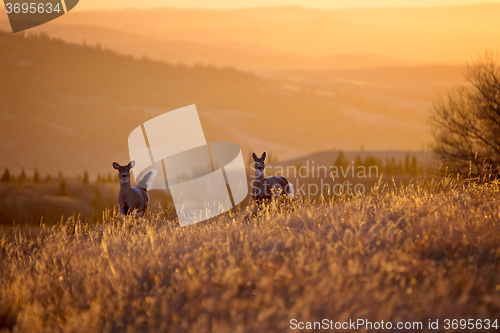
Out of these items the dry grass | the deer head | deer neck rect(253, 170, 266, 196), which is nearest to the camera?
the dry grass

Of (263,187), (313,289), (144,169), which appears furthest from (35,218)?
(313,289)

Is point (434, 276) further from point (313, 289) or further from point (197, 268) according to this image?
point (197, 268)

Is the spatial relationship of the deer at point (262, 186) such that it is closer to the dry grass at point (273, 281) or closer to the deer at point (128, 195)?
the deer at point (128, 195)

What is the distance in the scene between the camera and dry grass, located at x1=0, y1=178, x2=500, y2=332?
16.8 feet

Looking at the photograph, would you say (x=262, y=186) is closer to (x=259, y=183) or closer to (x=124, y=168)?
(x=259, y=183)

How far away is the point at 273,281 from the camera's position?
18.5 ft

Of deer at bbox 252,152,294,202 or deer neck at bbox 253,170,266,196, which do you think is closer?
deer at bbox 252,152,294,202

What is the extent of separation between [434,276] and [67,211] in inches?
1626

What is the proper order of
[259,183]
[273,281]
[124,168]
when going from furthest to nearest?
[259,183], [124,168], [273,281]

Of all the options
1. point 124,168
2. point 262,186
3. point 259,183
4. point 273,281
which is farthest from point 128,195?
point 273,281

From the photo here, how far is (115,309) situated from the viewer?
19.1 ft

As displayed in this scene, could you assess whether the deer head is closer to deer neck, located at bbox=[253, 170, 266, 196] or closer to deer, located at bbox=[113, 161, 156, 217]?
deer, located at bbox=[113, 161, 156, 217]

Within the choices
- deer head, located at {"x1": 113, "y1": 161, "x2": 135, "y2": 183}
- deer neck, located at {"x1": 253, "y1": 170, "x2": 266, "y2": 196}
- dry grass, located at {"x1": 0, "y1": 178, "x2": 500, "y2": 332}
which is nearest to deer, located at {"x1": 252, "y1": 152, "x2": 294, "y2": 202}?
deer neck, located at {"x1": 253, "y1": 170, "x2": 266, "y2": 196}

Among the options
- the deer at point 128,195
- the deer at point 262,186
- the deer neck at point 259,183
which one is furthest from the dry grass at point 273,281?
the deer at point 128,195
